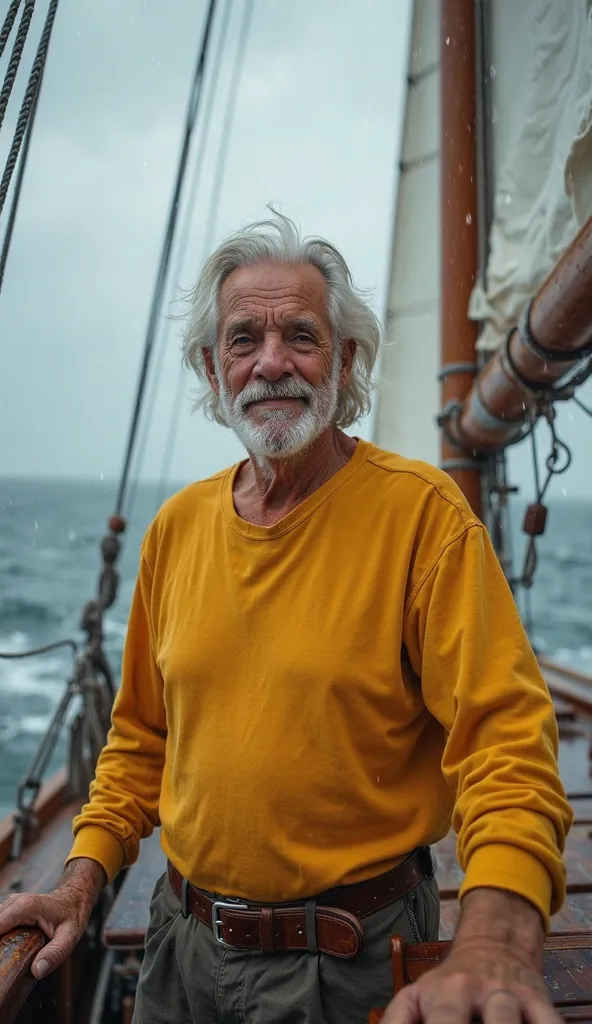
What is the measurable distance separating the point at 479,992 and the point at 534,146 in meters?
2.47

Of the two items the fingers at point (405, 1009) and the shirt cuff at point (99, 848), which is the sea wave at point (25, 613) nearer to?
the shirt cuff at point (99, 848)

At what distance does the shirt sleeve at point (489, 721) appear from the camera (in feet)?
2.78

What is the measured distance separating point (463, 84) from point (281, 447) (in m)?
2.56

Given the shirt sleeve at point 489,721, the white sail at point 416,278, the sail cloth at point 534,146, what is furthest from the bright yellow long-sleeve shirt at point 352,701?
the white sail at point 416,278

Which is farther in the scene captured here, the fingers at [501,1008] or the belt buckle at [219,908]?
the belt buckle at [219,908]

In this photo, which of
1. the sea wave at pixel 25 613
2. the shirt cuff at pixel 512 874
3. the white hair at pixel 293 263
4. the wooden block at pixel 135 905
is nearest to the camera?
the shirt cuff at pixel 512 874

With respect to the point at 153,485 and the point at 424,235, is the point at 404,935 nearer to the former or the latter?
the point at 424,235

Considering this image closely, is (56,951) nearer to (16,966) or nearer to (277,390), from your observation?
(16,966)

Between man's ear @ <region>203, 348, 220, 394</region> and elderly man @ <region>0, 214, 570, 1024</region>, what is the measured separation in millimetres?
65

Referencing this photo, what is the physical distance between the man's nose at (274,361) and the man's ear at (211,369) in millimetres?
192

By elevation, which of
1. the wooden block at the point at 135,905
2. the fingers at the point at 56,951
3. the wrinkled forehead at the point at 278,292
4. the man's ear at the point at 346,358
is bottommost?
the wooden block at the point at 135,905

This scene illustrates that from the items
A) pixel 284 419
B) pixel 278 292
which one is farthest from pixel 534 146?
pixel 284 419

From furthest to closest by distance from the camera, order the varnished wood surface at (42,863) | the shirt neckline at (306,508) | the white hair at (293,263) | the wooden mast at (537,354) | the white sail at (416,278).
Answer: the white sail at (416,278) → the varnished wood surface at (42,863) → the wooden mast at (537,354) → the white hair at (293,263) → the shirt neckline at (306,508)

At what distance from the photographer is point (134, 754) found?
1.41 m
